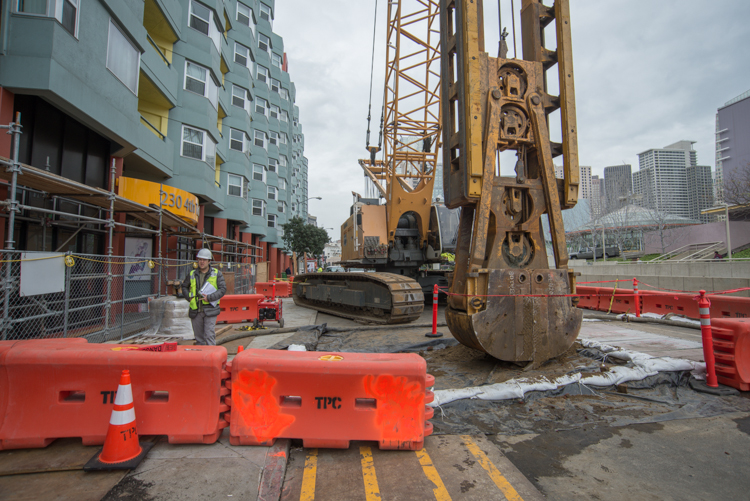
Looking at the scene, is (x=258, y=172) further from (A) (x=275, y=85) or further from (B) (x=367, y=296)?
(B) (x=367, y=296)

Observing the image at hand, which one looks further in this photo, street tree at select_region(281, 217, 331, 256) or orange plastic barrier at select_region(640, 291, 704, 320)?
street tree at select_region(281, 217, 331, 256)

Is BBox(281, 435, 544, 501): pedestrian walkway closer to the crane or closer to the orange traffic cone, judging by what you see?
the orange traffic cone

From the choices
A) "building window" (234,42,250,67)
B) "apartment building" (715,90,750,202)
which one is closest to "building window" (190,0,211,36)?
"building window" (234,42,250,67)

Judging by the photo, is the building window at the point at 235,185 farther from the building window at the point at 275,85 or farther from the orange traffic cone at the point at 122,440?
the building window at the point at 275,85

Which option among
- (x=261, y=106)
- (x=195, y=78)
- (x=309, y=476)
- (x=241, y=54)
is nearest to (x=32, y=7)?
(x=195, y=78)

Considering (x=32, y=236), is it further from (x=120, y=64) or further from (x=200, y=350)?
(x=200, y=350)

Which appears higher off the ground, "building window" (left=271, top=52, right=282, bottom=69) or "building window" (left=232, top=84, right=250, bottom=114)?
"building window" (left=271, top=52, right=282, bottom=69)

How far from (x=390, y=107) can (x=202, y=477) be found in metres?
14.3

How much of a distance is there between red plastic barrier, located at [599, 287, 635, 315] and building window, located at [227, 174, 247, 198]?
18592 mm

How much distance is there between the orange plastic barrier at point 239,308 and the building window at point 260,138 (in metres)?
22.0

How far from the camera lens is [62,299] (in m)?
6.91

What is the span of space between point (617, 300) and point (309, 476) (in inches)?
452

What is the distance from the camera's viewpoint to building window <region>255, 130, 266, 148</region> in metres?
29.2

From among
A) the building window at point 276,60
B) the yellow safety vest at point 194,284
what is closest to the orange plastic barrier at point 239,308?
the yellow safety vest at point 194,284
